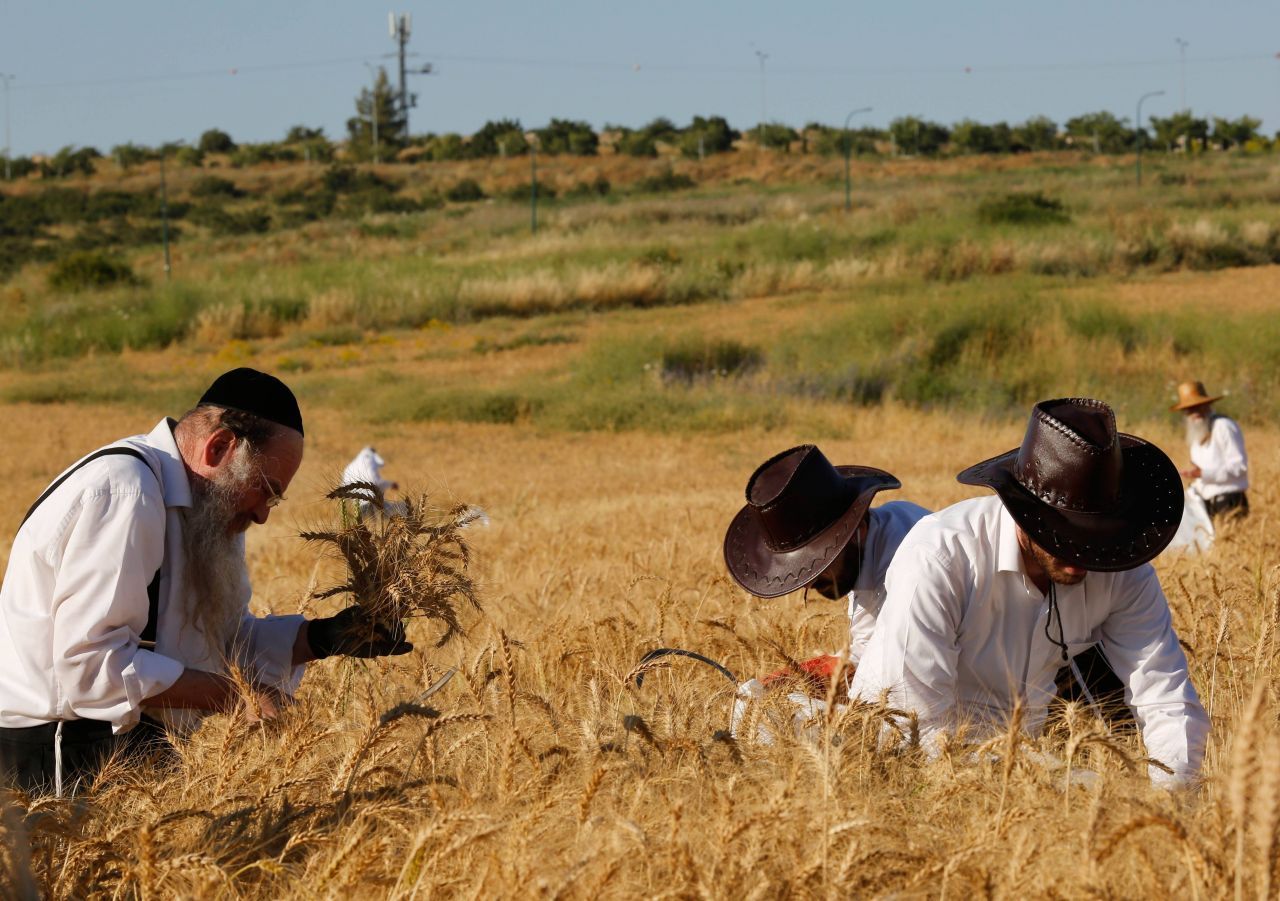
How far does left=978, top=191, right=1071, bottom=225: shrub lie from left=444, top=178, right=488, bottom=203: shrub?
31.6 meters

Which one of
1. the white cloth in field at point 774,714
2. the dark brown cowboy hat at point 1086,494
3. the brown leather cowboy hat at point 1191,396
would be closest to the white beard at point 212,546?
the white cloth in field at point 774,714

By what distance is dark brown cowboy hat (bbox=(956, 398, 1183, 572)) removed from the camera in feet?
11.2

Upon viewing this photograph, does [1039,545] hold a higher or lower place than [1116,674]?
higher

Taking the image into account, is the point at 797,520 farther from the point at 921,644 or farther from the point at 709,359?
the point at 709,359

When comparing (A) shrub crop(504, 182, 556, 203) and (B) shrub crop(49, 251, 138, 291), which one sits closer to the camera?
(B) shrub crop(49, 251, 138, 291)

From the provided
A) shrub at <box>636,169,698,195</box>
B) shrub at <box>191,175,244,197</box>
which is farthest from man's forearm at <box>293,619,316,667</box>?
shrub at <box>191,175,244,197</box>

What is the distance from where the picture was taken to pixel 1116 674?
3842 millimetres

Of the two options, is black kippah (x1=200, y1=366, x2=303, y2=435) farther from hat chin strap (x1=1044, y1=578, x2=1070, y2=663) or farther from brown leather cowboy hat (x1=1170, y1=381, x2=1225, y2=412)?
brown leather cowboy hat (x1=1170, y1=381, x2=1225, y2=412)

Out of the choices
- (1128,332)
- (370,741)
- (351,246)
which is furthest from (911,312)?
(351,246)

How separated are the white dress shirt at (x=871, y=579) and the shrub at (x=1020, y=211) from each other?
36.6 meters

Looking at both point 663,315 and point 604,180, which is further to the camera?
point 604,180

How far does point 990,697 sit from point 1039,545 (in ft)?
1.80

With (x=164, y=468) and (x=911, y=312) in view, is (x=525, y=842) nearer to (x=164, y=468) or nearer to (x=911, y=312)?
(x=164, y=468)

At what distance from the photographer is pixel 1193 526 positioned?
8.96 meters
